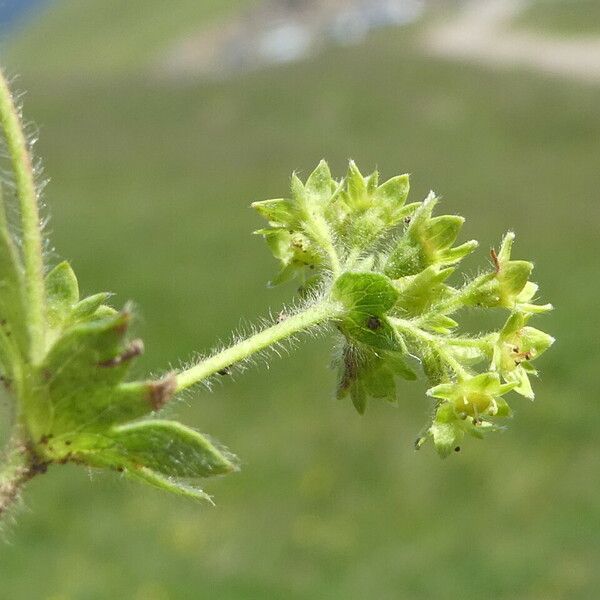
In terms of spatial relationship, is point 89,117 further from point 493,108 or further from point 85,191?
point 493,108

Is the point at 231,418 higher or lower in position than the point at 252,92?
lower

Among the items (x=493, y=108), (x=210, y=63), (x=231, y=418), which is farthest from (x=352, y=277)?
(x=210, y=63)

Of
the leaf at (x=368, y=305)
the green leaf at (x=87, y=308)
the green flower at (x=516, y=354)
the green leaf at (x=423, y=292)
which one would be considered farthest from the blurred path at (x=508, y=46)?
the green leaf at (x=87, y=308)

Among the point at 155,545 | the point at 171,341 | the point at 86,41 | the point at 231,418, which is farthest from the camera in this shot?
the point at 86,41

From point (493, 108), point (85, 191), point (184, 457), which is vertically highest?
point (184, 457)

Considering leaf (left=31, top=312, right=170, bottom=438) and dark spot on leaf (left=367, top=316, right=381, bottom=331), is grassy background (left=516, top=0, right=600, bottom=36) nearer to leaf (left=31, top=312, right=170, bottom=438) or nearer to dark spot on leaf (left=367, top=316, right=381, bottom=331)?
dark spot on leaf (left=367, top=316, right=381, bottom=331)

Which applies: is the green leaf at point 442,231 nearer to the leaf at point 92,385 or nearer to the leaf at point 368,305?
the leaf at point 368,305
